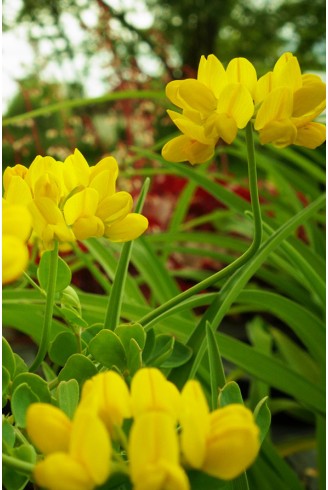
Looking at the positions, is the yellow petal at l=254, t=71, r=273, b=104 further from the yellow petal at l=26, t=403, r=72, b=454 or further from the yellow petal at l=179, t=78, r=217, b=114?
the yellow petal at l=26, t=403, r=72, b=454

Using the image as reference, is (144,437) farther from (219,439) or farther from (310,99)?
(310,99)

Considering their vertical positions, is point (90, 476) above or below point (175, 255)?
below

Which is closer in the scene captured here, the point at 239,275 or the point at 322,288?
the point at 239,275

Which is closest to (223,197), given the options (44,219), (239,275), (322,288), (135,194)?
(322,288)

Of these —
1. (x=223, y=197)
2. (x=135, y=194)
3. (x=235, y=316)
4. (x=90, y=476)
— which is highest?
(x=135, y=194)

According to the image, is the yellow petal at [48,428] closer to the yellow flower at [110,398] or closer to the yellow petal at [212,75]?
the yellow flower at [110,398]

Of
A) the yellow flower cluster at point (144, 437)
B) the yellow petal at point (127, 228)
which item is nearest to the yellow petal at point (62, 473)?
the yellow flower cluster at point (144, 437)

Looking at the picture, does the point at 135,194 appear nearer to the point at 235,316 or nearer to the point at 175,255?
the point at 175,255
